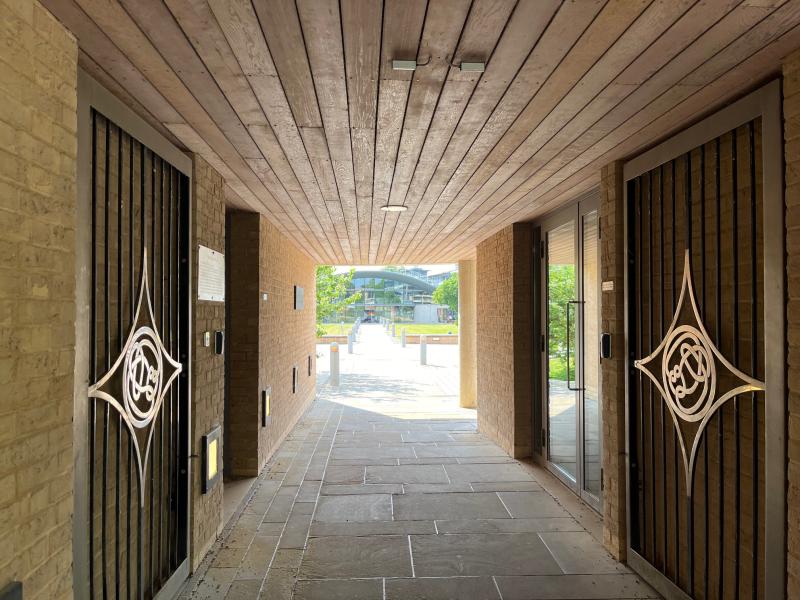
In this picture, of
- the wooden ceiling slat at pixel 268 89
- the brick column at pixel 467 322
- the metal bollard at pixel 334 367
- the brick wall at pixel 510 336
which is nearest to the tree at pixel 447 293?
the metal bollard at pixel 334 367

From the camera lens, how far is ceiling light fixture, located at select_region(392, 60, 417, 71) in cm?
194

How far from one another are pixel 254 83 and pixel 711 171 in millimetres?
2230

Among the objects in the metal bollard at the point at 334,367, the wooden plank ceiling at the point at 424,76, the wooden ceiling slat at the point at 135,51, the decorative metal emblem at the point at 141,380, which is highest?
the wooden plank ceiling at the point at 424,76

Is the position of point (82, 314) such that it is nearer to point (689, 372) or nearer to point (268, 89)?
point (268, 89)

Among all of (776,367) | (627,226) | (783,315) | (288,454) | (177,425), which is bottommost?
(288,454)

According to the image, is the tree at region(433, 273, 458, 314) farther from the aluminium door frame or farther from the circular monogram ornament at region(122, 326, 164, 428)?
the circular monogram ornament at region(122, 326, 164, 428)

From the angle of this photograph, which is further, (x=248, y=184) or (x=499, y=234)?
(x=499, y=234)

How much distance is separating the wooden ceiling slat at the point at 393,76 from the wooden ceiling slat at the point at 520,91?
0.39 m

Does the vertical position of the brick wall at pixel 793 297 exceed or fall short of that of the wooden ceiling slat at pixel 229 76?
it falls short

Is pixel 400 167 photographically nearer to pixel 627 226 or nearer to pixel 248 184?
pixel 248 184

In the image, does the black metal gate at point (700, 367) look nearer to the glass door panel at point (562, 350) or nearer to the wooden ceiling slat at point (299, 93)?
the glass door panel at point (562, 350)

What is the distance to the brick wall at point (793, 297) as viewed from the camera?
1.88 meters

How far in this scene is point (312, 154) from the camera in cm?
306

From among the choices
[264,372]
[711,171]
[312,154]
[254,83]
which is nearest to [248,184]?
[312,154]
